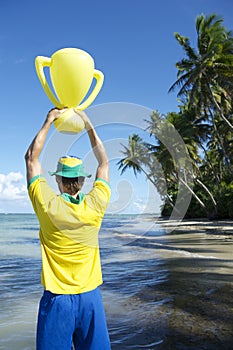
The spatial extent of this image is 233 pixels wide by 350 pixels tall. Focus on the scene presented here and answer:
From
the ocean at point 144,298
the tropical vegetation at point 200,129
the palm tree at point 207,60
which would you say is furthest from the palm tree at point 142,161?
the ocean at point 144,298

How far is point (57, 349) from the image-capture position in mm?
1994

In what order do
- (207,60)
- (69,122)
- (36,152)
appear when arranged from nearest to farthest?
1. (36,152)
2. (69,122)
3. (207,60)

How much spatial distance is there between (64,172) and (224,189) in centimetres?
3485

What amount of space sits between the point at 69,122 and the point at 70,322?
1143 mm

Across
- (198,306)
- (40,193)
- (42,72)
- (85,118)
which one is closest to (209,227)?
(198,306)

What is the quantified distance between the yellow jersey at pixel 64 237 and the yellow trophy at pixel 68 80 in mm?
429

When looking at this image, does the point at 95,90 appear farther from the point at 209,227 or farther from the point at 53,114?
the point at 209,227

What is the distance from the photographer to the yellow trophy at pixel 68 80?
7.36ft

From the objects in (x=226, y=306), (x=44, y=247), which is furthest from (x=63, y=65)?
(x=226, y=306)

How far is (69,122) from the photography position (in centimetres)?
226

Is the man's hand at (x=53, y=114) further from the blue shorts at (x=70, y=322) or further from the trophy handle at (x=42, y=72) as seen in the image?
the blue shorts at (x=70, y=322)

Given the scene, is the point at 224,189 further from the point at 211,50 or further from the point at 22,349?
the point at 22,349

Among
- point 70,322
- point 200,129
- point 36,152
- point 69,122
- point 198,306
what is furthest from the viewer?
point 200,129

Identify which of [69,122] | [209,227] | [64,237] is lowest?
[209,227]
